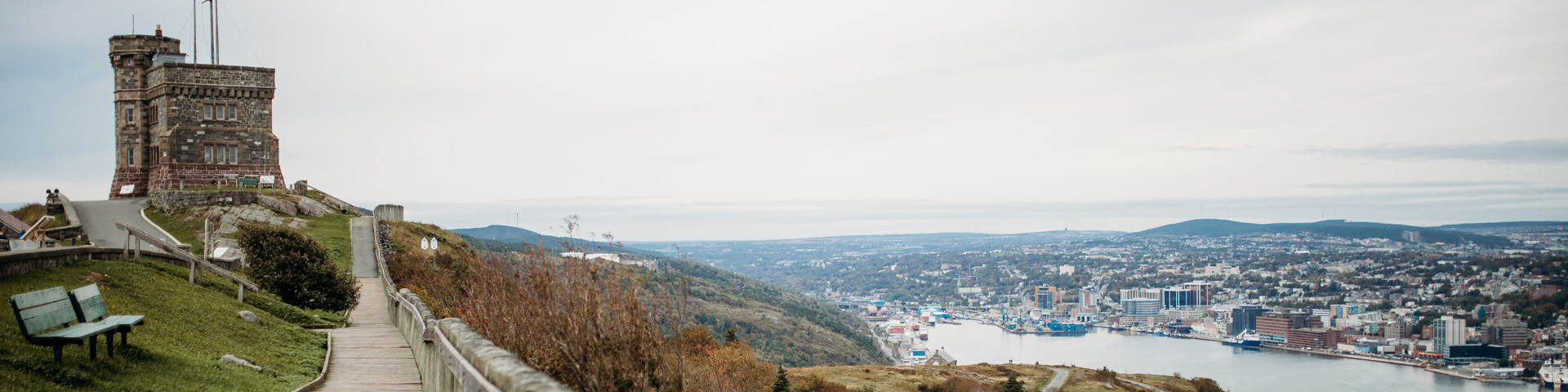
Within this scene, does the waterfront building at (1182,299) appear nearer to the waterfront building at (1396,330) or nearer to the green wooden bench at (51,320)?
the waterfront building at (1396,330)

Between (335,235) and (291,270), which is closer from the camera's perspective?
(291,270)

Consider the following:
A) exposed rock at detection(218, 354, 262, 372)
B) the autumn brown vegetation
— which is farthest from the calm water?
exposed rock at detection(218, 354, 262, 372)

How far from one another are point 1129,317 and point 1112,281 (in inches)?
1549

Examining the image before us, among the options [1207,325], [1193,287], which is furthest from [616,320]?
[1193,287]

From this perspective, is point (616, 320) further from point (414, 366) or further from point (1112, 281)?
point (1112, 281)

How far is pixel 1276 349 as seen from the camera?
120375 millimetres

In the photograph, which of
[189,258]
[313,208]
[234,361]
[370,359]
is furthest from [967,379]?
[234,361]

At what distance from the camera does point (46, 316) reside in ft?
19.1

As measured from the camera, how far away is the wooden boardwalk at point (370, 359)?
7614mm

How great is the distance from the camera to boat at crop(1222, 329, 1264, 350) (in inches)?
4850

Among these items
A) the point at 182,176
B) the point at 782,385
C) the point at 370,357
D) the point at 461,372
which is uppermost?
the point at 182,176

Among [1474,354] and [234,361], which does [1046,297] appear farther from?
[234,361]

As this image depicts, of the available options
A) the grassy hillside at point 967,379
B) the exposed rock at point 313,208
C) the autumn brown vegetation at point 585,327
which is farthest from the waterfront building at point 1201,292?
the autumn brown vegetation at point 585,327

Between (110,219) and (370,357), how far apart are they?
2808cm
